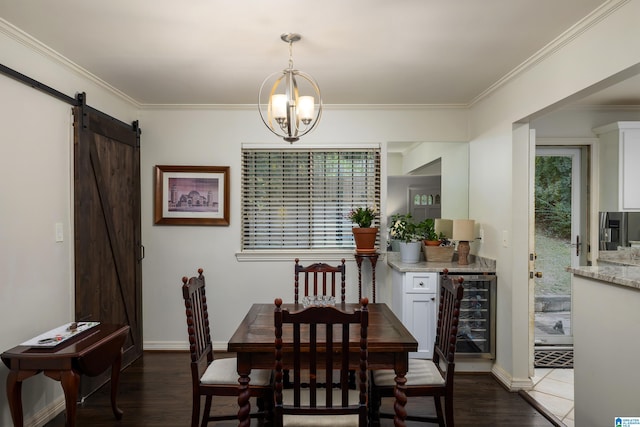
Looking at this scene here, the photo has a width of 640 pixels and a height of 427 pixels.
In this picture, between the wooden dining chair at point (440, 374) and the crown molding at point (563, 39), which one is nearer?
the crown molding at point (563, 39)

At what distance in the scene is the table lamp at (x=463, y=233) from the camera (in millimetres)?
3854

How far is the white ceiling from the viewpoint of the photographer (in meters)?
2.23

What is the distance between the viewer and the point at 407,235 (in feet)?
13.5

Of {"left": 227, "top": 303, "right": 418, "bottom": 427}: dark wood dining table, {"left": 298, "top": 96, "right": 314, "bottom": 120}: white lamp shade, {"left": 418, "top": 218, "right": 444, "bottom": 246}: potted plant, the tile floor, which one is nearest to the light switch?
{"left": 227, "top": 303, "right": 418, "bottom": 427}: dark wood dining table

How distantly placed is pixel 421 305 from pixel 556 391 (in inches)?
47.5

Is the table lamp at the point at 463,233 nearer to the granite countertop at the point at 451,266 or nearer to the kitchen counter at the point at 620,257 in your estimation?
the granite countertop at the point at 451,266

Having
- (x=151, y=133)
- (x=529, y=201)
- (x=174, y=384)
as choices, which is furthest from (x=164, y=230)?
(x=529, y=201)

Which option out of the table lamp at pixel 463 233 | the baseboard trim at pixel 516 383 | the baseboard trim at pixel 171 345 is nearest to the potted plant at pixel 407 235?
the table lamp at pixel 463 233

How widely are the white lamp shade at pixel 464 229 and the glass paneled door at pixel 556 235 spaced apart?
3.98ft

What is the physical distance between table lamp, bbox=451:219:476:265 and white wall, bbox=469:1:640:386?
0.47ft

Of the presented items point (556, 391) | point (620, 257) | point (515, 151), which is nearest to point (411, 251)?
point (515, 151)

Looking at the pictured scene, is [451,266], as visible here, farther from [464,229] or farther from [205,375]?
[205,375]

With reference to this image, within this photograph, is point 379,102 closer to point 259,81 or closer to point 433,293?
point 259,81

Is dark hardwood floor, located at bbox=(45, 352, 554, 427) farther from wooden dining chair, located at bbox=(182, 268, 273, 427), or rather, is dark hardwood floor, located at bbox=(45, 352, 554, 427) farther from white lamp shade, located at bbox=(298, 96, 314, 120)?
white lamp shade, located at bbox=(298, 96, 314, 120)
